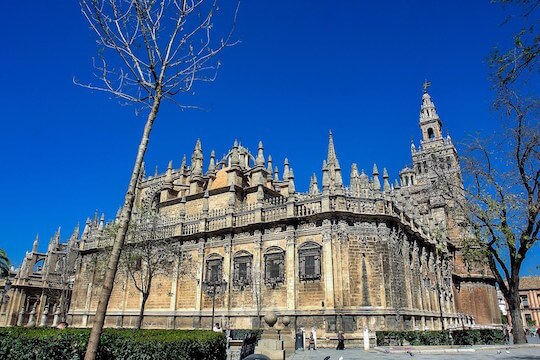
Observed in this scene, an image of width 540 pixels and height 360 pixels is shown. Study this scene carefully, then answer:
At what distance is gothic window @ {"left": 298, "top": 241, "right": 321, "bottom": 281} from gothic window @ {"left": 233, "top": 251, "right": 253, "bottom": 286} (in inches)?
158

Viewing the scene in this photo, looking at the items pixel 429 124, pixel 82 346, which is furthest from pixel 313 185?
pixel 429 124

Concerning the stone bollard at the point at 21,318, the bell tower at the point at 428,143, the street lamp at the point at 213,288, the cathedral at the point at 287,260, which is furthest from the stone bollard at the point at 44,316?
the bell tower at the point at 428,143

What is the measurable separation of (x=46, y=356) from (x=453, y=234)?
46.7 m

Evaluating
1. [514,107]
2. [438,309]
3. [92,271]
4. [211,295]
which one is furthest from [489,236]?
[92,271]

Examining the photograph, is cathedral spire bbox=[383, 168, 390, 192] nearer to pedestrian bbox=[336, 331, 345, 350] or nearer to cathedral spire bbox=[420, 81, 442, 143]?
pedestrian bbox=[336, 331, 345, 350]

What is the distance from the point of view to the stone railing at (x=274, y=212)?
25.3m

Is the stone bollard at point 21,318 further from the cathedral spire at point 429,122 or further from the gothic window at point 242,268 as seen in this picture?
the cathedral spire at point 429,122

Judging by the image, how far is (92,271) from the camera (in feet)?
120

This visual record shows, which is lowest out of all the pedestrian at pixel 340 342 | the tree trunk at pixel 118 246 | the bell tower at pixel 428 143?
the pedestrian at pixel 340 342

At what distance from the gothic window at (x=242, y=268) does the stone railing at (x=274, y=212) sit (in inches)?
87.0

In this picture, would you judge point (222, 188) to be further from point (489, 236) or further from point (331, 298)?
point (489, 236)

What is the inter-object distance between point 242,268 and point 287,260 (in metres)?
3.76

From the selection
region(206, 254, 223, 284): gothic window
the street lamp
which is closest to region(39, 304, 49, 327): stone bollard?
region(206, 254, 223, 284): gothic window

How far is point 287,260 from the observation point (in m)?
25.8
